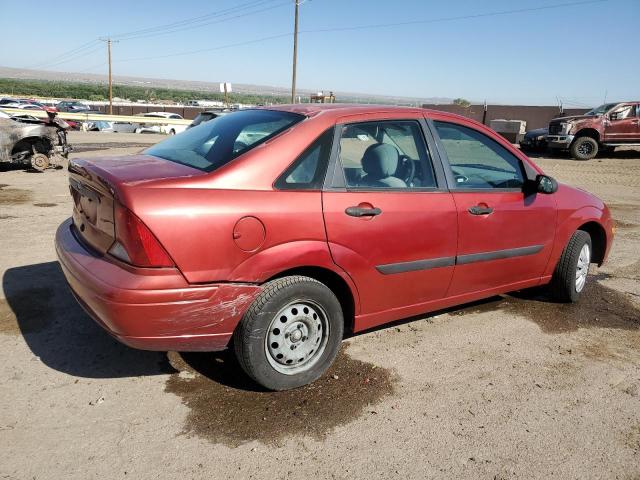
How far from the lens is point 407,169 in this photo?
3490 millimetres

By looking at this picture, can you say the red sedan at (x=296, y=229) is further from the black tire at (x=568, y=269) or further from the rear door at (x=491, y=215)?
the black tire at (x=568, y=269)

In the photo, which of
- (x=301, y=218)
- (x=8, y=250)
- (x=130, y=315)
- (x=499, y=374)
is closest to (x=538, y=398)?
(x=499, y=374)

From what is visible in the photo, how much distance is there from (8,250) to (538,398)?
17.7ft

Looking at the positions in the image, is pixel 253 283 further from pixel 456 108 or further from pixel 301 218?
pixel 456 108

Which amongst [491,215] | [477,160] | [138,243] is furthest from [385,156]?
[138,243]

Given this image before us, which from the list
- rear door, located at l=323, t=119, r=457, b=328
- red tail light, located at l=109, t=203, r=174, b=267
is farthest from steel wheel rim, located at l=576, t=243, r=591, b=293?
red tail light, located at l=109, t=203, r=174, b=267

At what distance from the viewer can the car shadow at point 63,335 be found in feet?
10.7

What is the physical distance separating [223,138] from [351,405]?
188 centimetres

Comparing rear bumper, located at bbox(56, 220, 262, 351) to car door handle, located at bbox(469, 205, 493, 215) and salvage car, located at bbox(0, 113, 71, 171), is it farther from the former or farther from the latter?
salvage car, located at bbox(0, 113, 71, 171)

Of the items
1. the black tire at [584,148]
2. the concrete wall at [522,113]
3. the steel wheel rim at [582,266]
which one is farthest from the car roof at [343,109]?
the concrete wall at [522,113]

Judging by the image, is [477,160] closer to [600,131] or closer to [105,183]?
[105,183]

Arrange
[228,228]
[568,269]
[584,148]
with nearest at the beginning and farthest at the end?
[228,228] < [568,269] < [584,148]

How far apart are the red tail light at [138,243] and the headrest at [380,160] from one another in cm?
144

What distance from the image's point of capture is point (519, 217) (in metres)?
3.92
